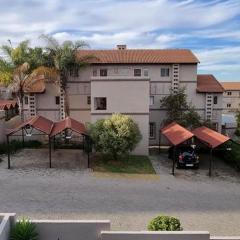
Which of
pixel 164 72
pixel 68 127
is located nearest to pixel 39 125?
pixel 68 127

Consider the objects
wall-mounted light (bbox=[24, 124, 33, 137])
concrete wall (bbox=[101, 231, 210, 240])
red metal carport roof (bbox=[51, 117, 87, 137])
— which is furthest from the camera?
wall-mounted light (bbox=[24, 124, 33, 137])

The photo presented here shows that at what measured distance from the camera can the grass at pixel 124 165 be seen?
25.5m

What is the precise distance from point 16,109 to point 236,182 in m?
33.5

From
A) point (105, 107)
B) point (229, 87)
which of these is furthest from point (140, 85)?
point (229, 87)

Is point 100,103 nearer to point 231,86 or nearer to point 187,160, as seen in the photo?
point 187,160

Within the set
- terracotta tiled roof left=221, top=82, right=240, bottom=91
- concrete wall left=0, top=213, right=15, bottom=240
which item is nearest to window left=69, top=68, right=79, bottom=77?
concrete wall left=0, top=213, right=15, bottom=240

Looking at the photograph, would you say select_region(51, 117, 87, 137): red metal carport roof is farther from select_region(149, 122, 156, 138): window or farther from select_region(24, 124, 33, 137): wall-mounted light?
select_region(149, 122, 156, 138): window

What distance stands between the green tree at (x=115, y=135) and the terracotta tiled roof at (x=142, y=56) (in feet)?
34.0

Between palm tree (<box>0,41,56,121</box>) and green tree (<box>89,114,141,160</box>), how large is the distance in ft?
29.6

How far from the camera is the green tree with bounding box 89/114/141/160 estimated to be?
2556cm

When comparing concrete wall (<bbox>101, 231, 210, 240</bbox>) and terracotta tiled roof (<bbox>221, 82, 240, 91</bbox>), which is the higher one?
terracotta tiled roof (<bbox>221, 82, 240, 91</bbox>)

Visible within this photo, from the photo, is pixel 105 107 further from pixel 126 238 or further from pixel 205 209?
pixel 126 238

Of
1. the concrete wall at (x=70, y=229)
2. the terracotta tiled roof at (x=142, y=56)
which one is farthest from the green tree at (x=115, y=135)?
the concrete wall at (x=70, y=229)

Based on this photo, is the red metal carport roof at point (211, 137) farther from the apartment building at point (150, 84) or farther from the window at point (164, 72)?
the window at point (164, 72)
